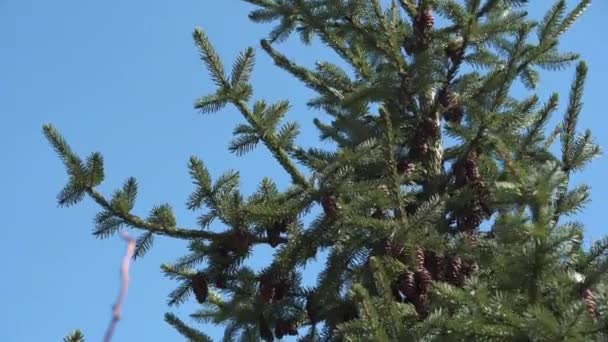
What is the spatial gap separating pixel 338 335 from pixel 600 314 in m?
1.54

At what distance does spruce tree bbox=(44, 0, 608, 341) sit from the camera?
2895mm

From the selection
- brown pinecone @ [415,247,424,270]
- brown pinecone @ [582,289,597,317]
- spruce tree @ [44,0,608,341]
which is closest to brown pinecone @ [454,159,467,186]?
spruce tree @ [44,0,608,341]

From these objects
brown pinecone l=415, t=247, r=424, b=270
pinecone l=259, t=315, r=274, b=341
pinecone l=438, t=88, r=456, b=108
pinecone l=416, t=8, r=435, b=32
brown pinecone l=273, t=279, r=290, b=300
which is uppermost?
pinecone l=416, t=8, r=435, b=32

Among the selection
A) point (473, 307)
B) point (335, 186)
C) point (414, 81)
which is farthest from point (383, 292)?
point (414, 81)

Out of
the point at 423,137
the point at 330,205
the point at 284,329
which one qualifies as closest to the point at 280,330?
the point at 284,329

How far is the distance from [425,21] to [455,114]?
64cm

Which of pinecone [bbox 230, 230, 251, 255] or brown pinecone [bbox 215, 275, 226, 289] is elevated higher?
pinecone [bbox 230, 230, 251, 255]

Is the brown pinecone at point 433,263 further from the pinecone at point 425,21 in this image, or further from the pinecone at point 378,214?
the pinecone at point 425,21

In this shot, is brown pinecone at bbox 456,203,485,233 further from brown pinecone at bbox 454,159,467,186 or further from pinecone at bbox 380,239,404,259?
pinecone at bbox 380,239,404,259

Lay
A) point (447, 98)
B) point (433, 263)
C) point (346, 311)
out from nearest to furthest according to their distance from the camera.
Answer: point (433, 263) → point (346, 311) → point (447, 98)

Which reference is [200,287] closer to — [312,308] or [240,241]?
[240,241]

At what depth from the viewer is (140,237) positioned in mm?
4238

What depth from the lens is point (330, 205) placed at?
13.2ft

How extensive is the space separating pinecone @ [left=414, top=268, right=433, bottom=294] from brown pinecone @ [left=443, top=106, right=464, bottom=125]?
4.98 feet
